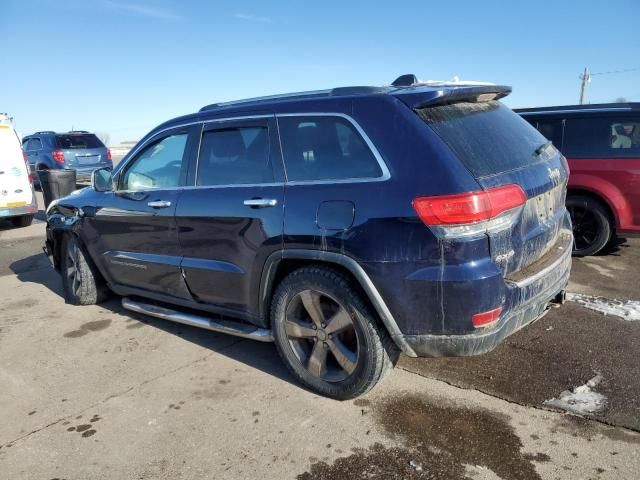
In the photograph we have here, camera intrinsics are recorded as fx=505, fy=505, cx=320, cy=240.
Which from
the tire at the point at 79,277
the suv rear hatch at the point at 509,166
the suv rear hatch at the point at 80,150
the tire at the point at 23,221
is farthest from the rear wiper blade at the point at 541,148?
the suv rear hatch at the point at 80,150

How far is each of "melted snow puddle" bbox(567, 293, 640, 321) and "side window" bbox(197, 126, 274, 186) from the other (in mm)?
3182

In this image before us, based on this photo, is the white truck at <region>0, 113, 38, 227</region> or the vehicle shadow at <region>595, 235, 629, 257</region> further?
the white truck at <region>0, 113, 38, 227</region>

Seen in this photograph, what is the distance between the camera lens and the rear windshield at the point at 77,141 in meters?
14.6

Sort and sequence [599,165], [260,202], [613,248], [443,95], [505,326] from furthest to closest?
[613,248] → [599,165] → [260,202] → [443,95] → [505,326]

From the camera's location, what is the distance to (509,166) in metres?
2.89

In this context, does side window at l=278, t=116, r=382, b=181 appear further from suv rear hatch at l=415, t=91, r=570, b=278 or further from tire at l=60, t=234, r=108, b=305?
tire at l=60, t=234, r=108, b=305

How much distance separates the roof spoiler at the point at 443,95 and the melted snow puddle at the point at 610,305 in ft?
7.81

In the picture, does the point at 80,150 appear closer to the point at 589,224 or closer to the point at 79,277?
the point at 79,277

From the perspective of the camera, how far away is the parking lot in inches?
102

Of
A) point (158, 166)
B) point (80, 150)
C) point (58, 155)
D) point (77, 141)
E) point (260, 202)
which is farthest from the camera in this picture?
point (77, 141)

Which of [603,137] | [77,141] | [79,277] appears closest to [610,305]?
[603,137]

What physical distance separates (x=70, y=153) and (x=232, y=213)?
13.2 metres

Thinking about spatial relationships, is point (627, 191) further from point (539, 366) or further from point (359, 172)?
point (359, 172)

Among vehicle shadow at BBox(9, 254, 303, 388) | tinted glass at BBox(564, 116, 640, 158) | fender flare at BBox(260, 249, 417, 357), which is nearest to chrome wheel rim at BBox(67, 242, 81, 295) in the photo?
vehicle shadow at BBox(9, 254, 303, 388)
